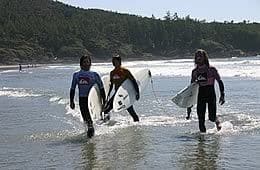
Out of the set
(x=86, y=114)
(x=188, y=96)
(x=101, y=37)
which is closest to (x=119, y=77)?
(x=188, y=96)

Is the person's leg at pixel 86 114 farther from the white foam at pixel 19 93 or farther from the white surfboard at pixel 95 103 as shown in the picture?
the white foam at pixel 19 93

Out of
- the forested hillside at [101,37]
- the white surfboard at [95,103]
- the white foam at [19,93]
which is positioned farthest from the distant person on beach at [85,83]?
the forested hillside at [101,37]

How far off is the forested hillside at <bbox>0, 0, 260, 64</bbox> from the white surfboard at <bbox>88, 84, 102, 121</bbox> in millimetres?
109178

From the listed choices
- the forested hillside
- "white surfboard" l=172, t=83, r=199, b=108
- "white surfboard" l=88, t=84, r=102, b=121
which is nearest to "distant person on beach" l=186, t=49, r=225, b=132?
"white surfboard" l=172, t=83, r=199, b=108

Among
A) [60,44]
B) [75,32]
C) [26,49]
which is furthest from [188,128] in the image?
[75,32]

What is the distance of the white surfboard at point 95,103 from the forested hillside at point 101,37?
109178 millimetres

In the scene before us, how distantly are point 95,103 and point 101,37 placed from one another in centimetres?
14746

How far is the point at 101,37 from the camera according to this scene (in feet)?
518

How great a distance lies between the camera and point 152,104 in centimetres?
1762

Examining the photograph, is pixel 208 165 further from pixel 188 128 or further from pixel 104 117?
pixel 104 117

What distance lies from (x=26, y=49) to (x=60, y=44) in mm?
14213

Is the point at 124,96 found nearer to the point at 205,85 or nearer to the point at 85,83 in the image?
the point at 85,83

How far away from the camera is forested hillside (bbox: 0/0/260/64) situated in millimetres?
137000

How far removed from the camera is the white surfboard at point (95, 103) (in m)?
10.7
